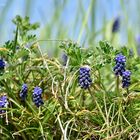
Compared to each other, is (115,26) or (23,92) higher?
(115,26)

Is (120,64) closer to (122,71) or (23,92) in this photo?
(122,71)

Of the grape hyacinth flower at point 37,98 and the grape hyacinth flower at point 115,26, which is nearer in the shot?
the grape hyacinth flower at point 37,98

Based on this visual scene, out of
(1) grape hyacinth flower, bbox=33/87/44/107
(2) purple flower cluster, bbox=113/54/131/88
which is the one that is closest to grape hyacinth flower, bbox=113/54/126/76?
(2) purple flower cluster, bbox=113/54/131/88

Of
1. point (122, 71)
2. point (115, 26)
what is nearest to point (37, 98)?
point (122, 71)

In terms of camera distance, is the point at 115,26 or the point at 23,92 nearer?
the point at 23,92

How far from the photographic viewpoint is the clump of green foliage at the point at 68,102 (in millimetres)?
1249

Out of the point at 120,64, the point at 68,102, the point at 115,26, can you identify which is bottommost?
the point at 68,102

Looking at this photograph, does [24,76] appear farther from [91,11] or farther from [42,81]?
[91,11]

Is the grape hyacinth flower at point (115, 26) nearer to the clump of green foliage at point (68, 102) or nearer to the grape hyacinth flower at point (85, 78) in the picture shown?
the clump of green foliage at point (68, 102)

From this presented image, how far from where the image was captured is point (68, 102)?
133cm

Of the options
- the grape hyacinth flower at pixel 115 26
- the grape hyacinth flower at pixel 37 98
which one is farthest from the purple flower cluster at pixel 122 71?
the grape hyacinth flower at pixel 115 26

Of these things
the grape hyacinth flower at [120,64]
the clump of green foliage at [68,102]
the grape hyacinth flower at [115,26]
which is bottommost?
the clump of green foliage at [68,102]

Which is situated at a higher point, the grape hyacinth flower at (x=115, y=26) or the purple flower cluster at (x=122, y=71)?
the grape hyacinth flower at (x=115, y=26)

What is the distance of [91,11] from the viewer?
2.55 m
